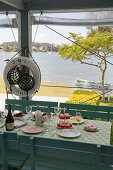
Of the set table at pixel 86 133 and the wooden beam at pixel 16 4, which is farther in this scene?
the wooden beam at pixel 16 4

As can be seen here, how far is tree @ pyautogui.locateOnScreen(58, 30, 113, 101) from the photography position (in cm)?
367

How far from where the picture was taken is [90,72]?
385cm

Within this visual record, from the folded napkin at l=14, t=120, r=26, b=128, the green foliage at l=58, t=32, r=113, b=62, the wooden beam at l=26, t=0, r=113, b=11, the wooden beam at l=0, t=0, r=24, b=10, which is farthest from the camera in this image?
the green foliage at l=58, t=32, r=113, b=62

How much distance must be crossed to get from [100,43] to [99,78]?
1.89 feet

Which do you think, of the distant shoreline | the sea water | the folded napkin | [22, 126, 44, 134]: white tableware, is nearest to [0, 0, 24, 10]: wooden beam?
the sea water

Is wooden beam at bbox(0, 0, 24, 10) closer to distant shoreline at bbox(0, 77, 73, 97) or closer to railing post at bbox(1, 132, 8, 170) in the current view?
distant shoreline at bbox(0, 77, 73, 97)

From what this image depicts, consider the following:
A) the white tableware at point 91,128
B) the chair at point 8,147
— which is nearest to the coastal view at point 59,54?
the white tableware at point 91,128

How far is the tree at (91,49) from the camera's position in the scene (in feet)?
12.0

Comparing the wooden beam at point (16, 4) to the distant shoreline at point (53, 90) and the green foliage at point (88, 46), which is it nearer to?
the green foliage at point (88, 46)

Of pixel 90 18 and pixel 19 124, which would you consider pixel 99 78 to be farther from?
pixel 19 124

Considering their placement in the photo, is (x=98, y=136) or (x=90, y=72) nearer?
(x=98, y=136)

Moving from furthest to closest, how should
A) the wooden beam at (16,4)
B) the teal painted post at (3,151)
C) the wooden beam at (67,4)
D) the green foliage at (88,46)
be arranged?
the green foliage at (88,46) < the wooden beam at (67,4) < the wooden beam at (16,4) < the teal painted post at (3,151)

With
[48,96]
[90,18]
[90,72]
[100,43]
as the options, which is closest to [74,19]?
[90,18]

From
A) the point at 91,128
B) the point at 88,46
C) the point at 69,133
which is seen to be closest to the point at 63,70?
the point at 88,46
